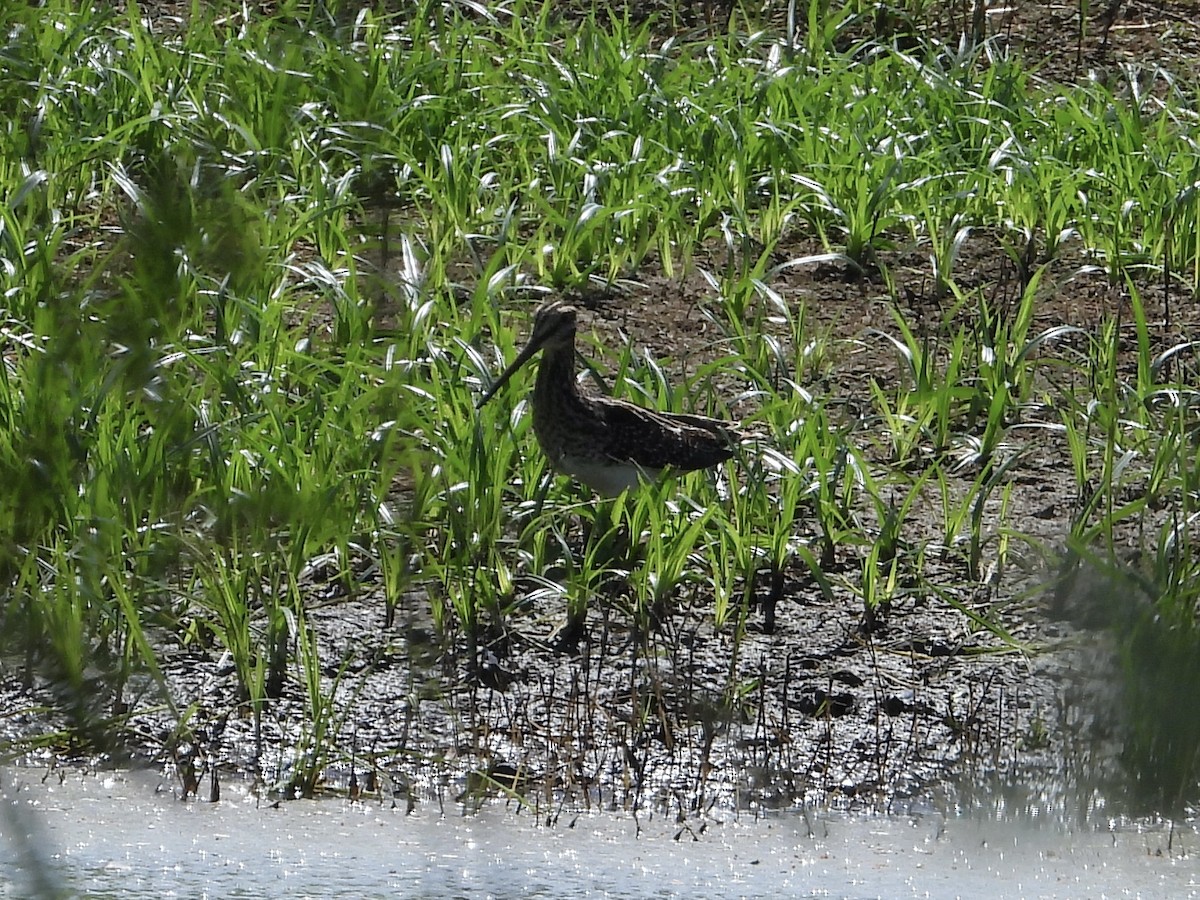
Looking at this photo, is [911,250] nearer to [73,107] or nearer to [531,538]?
[531,538]

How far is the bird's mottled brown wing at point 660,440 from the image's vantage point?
4.51m

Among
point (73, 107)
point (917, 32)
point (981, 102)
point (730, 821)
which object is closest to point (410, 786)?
point (730, 821)

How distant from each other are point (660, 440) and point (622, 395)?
60 centimetres

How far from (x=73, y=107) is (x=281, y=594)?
2.62 metres

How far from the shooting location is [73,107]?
245 inches

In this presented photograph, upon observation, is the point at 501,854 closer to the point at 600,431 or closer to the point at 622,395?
the point at 600,431

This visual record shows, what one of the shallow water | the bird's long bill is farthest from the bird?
the shallow water

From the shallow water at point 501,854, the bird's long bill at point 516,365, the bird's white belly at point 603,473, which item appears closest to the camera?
the shallow water at point 501,854

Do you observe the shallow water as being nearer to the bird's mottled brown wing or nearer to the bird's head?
the bird's mottled brown wing

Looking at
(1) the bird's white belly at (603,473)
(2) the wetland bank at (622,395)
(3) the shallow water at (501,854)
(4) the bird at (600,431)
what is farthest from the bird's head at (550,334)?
(3) the shallow water at (501,854)

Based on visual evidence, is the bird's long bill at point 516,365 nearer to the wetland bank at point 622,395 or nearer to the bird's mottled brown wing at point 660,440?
the wetland bank at point 622,395

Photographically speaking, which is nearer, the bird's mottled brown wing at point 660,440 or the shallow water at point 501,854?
the shallow water at point 501,854

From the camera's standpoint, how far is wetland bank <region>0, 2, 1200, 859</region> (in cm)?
230

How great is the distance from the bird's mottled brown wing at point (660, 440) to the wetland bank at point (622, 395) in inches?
4.1
